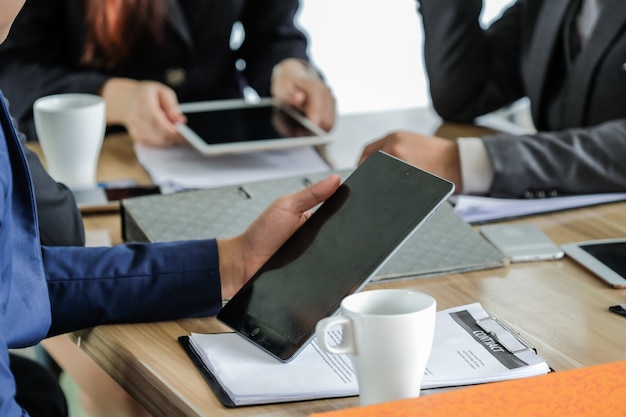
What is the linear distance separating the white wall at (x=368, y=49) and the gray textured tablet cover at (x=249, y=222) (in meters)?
2.27

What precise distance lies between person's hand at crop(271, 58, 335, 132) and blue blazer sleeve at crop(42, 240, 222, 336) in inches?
26.2

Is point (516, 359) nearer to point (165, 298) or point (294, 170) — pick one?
point (165, 298)

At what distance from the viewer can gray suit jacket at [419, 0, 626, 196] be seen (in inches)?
54.1

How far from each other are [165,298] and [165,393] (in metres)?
0.17

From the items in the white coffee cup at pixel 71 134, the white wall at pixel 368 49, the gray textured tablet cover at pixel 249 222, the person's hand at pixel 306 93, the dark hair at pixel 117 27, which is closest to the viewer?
the gray textured tablet cover at pixel 249 222

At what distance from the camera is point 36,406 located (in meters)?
1.28

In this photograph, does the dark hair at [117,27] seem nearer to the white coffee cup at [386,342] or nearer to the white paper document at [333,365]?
the white paper document at [333,365]

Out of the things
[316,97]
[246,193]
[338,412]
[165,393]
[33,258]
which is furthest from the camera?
[316,97]

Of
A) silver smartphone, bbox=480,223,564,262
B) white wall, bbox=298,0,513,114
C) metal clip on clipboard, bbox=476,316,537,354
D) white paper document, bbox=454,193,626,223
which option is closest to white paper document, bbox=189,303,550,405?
metal clip on clipboard, bbox=476,316,537,354

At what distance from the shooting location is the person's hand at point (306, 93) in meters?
1.68


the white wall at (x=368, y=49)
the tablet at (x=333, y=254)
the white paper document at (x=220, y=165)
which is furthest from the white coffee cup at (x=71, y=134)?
the white wall at (x=368, y=49)

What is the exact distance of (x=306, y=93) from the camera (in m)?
1.73

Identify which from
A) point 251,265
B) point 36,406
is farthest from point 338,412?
point 36,406

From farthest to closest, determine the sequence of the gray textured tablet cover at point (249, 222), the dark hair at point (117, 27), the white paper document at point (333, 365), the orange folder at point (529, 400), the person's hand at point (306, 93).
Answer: the dark hair at point (117, 27) → the person's hand at point (306, 93) → the gray textured tablet cover at point (249, 222) → the white paper document at point (333, 365) → the orange folder at point (529, 400)
